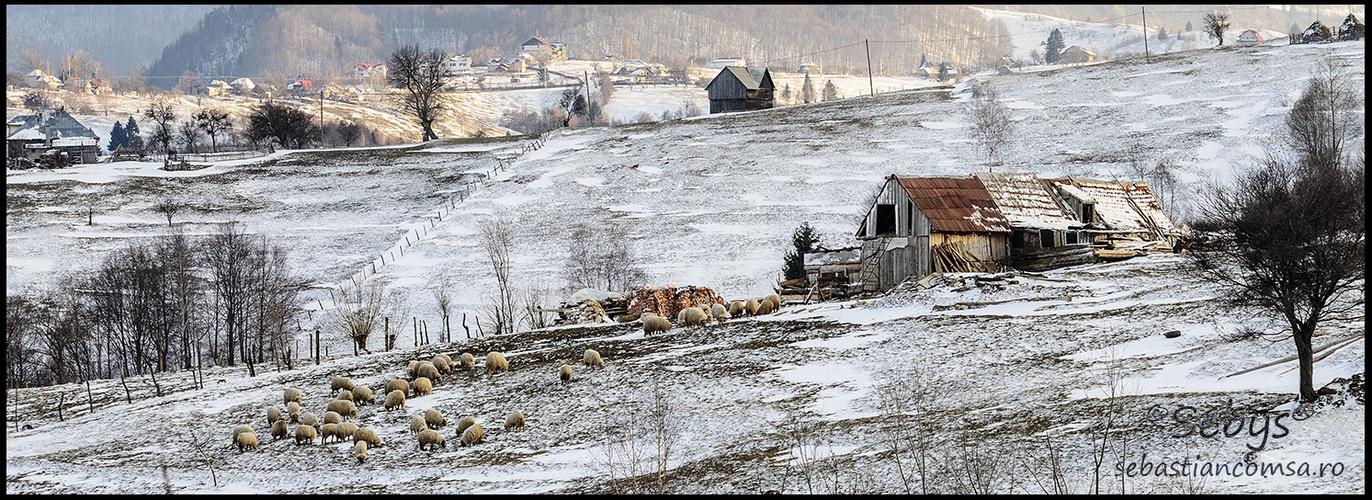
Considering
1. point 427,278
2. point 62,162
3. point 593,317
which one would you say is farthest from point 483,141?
point 593,317

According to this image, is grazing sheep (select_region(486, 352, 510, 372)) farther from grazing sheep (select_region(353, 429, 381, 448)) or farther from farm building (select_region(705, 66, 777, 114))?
farm building (select_region(705, 66, 777, 114))

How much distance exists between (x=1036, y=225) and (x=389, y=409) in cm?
3146

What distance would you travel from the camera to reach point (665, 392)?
2880cm

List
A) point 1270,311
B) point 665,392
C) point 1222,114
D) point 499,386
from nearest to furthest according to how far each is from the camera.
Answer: point 1270,311 → point 665,392 → point 499,386 → point 1222,114

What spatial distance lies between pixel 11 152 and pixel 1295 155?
117 m

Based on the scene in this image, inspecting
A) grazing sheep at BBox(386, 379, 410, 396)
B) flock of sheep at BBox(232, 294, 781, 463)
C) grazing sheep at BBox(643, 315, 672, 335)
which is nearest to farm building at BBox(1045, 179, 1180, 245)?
grazing sheep at BBox(643, 315, 672, 335)

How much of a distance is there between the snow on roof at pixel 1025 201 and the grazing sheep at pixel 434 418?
3020 centimetres

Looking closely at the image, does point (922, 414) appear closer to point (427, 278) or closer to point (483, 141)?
point (427, 278)

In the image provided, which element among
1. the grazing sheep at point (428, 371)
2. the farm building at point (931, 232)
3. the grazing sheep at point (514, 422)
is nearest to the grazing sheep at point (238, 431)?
the grazing sheep at point (428, 371)

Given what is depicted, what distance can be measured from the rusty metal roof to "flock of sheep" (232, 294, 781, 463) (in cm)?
1488

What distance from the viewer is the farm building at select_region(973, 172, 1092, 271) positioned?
4647 cm

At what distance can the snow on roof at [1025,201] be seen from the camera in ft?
157

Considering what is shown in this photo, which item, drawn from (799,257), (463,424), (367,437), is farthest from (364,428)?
(799,257)

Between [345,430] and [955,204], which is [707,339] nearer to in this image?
[345,430]
